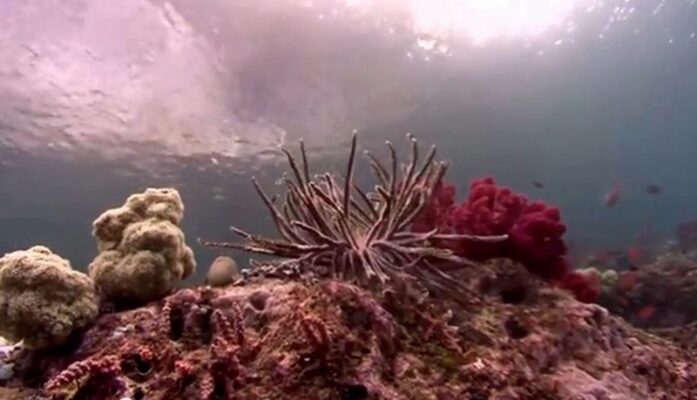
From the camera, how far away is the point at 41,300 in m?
3.06

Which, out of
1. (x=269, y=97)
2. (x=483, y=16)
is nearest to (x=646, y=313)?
(x=483, y=16)

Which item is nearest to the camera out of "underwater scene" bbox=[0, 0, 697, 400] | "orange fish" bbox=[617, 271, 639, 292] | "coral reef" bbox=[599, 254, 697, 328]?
"underwater scene" bbox=[0, 0, 697, 400]

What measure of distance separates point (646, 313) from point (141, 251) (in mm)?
9828

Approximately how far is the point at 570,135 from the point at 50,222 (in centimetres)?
3241

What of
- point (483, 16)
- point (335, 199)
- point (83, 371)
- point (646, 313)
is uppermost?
point (483, 16)

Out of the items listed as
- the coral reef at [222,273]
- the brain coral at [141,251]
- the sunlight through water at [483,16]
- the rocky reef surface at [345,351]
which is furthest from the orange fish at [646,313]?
the brain coral at [141,251]

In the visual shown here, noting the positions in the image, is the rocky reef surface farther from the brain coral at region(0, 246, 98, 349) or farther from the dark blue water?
the dark blue water

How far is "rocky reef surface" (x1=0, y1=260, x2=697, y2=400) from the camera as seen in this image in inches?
90.9

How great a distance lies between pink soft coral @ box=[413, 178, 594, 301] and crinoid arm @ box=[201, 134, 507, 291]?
44cm

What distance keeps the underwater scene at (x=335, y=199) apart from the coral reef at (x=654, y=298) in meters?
0.06

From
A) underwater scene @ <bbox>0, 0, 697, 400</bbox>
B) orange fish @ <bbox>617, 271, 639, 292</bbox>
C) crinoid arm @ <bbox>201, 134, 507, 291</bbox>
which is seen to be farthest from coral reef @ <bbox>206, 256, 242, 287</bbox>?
orange fish @ <bbox>617, 271, 639, 292</bbox>

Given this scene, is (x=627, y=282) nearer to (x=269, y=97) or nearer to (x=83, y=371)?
(x=83, y=371)

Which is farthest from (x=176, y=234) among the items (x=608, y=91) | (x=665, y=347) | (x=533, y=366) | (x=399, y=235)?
(x=608, y=91)

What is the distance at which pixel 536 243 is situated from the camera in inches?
157
